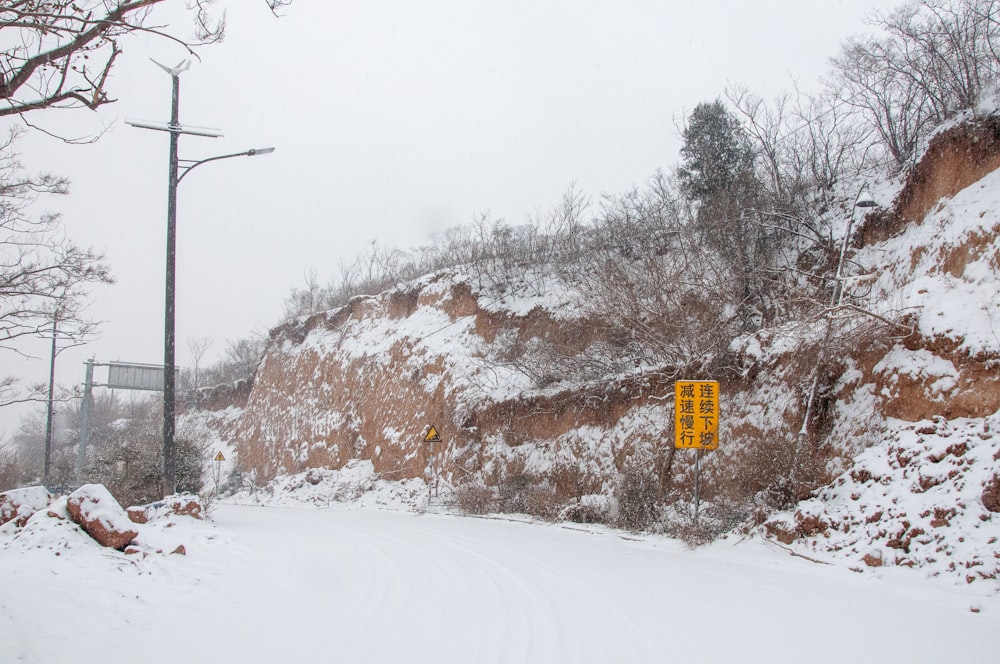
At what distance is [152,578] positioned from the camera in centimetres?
664

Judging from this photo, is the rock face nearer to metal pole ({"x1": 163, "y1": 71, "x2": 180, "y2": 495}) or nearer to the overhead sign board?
metal pole ({"x1": 163, "y1": 71, "x2": 180, "y2": 495})

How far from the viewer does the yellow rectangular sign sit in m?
13.5

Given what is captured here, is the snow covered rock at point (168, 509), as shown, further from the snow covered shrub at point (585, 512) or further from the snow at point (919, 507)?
the snow at point (919, 507)

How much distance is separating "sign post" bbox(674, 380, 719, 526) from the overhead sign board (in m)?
35.3

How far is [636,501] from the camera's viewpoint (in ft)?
47.4

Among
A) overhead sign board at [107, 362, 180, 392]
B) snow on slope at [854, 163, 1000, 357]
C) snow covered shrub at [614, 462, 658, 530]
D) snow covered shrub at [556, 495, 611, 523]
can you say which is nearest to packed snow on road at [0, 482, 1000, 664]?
snow covered shrub at [614, 462, 658, 530]

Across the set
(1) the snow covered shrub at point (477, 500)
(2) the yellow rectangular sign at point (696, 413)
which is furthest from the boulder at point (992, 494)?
(1) the snow covered shrub at point (477, 500)

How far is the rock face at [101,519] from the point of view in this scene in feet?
23.9

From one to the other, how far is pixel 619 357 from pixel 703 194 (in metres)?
7.42

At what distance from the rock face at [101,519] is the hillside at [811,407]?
403 inches

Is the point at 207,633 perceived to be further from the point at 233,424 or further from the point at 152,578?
the point at 233,424

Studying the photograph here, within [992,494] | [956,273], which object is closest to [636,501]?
[992,494]

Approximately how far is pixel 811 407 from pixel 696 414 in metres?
2.34

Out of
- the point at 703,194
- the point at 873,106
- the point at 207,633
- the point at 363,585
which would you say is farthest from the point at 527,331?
the point at 207,633
